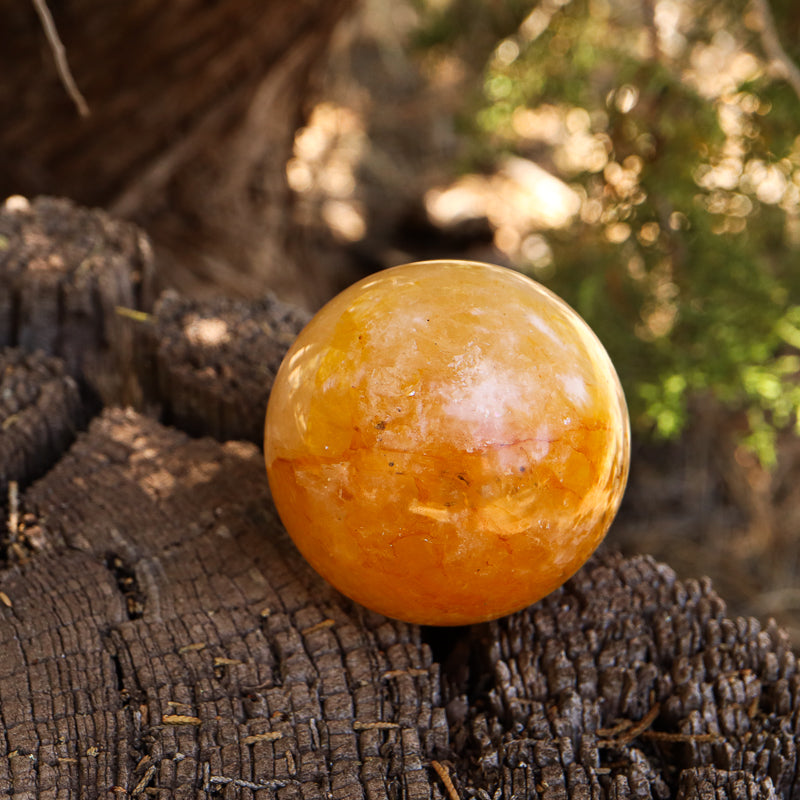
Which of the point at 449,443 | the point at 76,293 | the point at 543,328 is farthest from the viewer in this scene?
the point at 76,293

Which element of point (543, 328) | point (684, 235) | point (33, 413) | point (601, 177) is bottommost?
point (543, 328)

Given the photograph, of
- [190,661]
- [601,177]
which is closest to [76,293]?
[190,661]

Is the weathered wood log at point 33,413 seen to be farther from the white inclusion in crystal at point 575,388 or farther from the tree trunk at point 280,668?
the white inclusion in crystal at point 575,388

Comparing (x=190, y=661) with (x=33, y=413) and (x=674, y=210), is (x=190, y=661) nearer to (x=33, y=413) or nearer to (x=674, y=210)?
(x=33, y=413)

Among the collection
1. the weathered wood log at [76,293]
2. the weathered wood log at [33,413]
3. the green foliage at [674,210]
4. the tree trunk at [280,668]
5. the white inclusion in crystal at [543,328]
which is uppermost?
the green foliage at [674,210]

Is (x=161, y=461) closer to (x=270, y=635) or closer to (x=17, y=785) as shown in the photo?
(x=270, y=635)

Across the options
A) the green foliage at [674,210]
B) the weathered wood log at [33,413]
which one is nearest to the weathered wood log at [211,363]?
the weathered wood log at [33,413]

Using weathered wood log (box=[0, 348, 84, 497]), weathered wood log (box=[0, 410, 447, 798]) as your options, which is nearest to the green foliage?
weathered wood log (box=[0, 410, 447, 798])

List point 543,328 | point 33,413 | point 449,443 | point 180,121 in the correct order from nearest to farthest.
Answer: point 449,443 → point 543,328 → point 33,413 → point 180,121

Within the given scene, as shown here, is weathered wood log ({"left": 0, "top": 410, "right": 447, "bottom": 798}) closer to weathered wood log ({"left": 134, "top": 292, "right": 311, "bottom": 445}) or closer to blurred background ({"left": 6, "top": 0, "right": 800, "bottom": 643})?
weathered wood log ({"left": 134, "top": 292, "right": 311, "bottom": 445})
